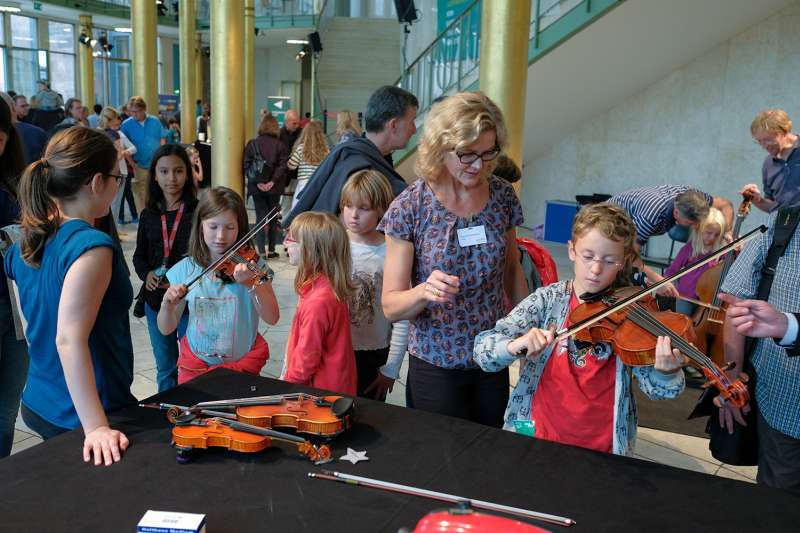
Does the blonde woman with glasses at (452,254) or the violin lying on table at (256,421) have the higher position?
the blonde woman with glasses at (452,254)

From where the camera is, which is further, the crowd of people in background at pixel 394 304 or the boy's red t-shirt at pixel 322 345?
the boy's red t-shirt at pixel 322 345

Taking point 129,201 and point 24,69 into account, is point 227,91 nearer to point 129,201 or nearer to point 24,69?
Answer: point 129,201

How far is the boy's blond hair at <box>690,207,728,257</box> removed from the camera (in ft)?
14.0

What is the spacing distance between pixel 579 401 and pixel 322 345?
3.03ft

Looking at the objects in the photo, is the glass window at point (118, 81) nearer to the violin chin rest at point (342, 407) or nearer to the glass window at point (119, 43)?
the glass window at point (119, 43)

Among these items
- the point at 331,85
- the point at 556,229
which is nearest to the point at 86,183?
the point at 556,229

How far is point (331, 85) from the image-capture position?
1477 centimetres

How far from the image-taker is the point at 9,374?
8.63 ft

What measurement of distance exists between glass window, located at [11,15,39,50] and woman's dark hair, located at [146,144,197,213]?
20467 mm

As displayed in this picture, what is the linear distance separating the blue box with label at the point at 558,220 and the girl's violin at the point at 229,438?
8.28m

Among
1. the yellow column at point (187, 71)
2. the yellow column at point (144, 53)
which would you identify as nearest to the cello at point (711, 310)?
the yellow column at point (144, 53)

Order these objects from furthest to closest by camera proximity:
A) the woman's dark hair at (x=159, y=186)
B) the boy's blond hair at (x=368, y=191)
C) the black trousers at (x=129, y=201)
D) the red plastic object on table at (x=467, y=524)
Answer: the black trousers at (x=129, y=201) < the woman's dark hair at (x=159, y=186) < the boy's blond hair at (x=368, y=191) < the red plastic object on table at (x=467, y=524)

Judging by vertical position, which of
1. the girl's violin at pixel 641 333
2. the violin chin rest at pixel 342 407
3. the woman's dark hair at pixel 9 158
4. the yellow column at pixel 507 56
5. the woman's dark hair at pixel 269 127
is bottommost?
the violin chin rest at pixel 342 407

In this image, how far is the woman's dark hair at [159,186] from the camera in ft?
11.8
